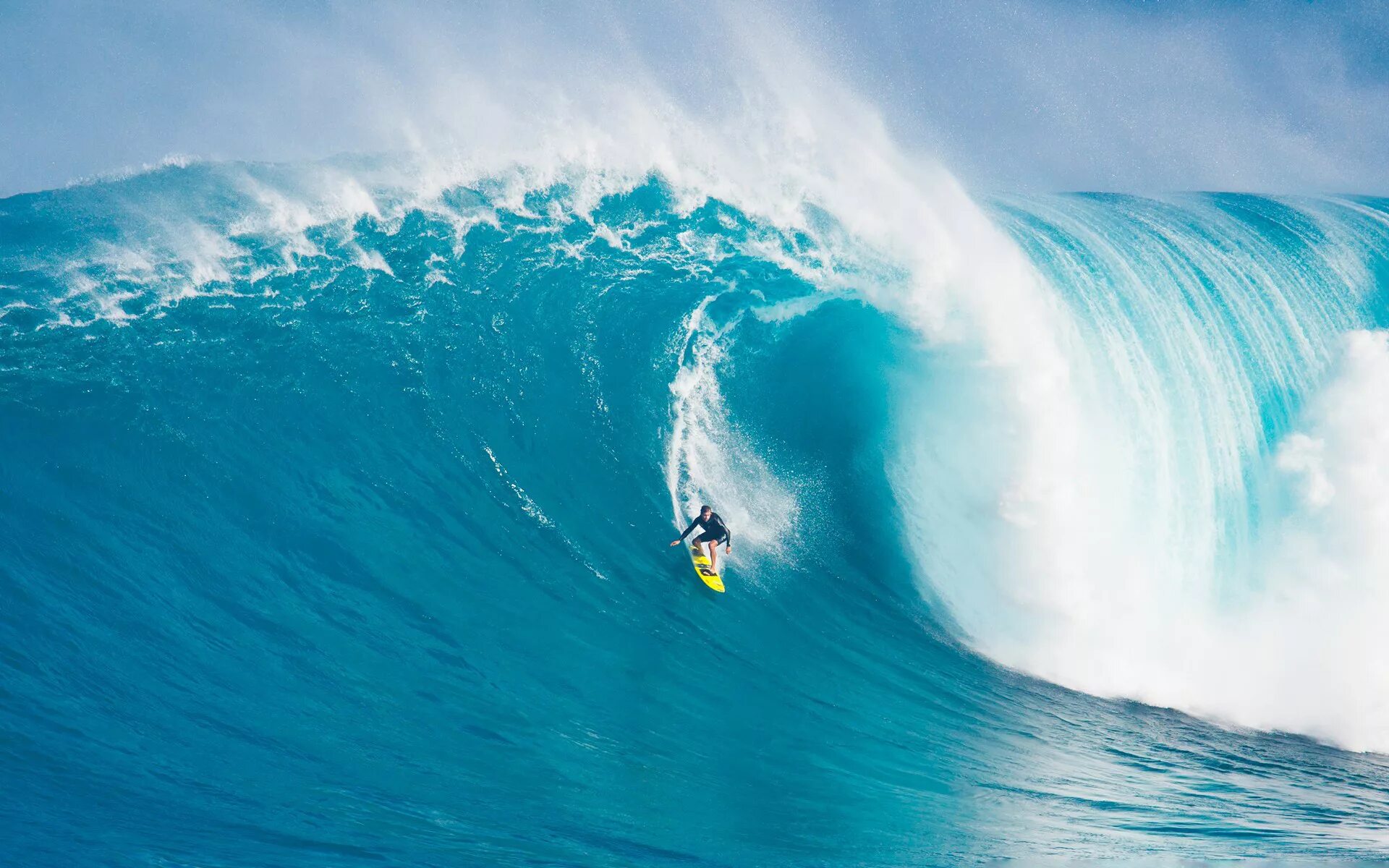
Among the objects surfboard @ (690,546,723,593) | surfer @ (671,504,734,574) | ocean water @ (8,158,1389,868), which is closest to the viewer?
ocean water @ (8,158,1389,868)

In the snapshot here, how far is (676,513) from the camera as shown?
9266mm

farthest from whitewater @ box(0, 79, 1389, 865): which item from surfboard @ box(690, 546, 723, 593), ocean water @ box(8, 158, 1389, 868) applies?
surfboard @ box(690, 546, 723, 593)

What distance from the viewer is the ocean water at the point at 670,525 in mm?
6094

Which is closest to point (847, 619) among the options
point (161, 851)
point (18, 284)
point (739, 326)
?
point (739, 326)

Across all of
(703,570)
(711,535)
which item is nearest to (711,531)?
(711,535)

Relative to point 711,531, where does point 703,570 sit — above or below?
below

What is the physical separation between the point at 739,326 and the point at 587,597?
14.9ft

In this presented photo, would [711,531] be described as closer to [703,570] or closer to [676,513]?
[703,570]

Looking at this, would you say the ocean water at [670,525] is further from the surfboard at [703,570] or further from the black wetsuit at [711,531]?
the black wetsuit at [711,531]

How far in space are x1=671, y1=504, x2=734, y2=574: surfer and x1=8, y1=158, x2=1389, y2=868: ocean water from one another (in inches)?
14.3

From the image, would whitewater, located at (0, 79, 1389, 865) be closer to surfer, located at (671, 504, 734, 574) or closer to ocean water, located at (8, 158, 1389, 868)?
ocean water, located at (8, 158, 1389, 868)

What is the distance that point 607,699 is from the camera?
278 inches

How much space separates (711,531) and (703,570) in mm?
425

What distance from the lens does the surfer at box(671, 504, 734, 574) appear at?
860 centimetres
